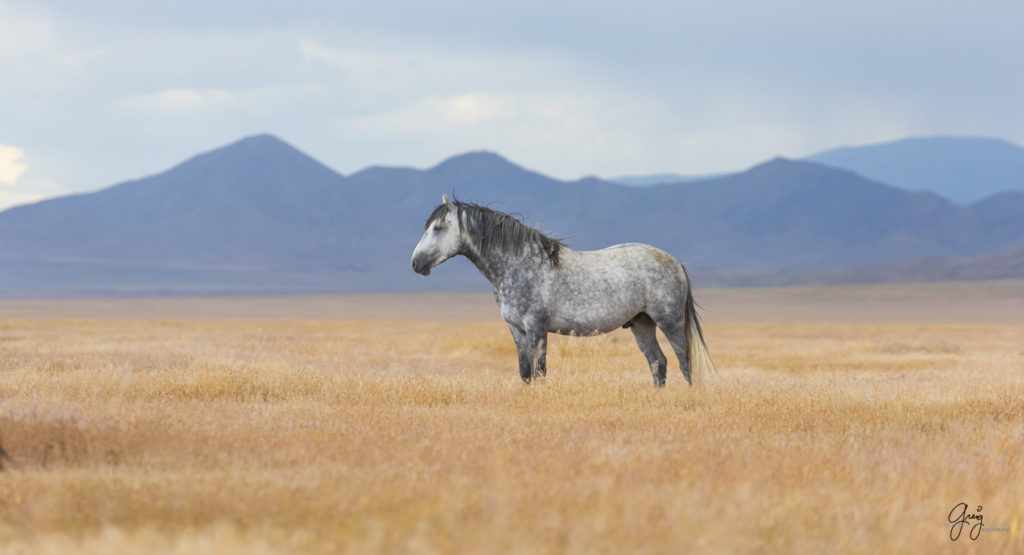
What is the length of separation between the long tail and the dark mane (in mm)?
1920

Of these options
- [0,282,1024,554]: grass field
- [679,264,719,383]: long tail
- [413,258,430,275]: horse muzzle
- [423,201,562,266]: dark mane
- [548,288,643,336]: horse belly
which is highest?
[423,201,562,266]: dark mane

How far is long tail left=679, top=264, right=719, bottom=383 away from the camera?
40.2ft

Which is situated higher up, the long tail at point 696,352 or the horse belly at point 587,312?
the horse belly at point 587,312

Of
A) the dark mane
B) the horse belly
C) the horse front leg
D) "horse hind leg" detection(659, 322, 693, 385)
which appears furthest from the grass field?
the dark mane

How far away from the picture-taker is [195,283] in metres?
174

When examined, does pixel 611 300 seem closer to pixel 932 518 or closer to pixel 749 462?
pixel 749 462

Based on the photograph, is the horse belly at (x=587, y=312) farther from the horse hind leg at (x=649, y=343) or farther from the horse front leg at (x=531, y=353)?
the horse hind leg at (x=649, y=343)

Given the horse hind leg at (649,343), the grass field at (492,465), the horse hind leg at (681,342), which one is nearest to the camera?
the grass field at (492,465)

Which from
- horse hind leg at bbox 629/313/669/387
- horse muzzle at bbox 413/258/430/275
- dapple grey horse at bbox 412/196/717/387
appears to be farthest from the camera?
horse hind leg at bbox 629/313/669/387

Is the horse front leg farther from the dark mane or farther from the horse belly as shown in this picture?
the dark mane

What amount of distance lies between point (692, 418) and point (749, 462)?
86.7 inches

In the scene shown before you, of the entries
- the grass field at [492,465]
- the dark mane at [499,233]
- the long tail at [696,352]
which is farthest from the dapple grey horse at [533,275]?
the long tail at [696,352]

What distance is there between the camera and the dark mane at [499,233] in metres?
11.4

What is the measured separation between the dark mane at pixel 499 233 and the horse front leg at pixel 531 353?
0.86 metres
